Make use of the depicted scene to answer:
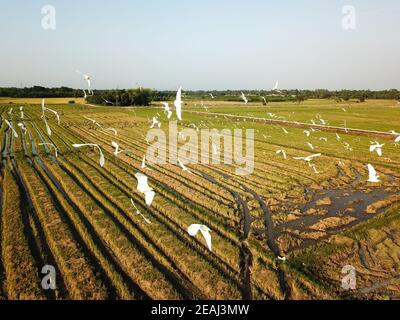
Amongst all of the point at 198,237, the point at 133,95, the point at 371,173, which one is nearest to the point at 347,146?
the point at 371,173

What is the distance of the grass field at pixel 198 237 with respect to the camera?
303 inches

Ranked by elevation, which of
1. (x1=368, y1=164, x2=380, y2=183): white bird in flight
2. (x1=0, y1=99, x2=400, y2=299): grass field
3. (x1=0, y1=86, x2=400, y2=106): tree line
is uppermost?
(x1=0, y1=86, x2=400, y2=106): tree line

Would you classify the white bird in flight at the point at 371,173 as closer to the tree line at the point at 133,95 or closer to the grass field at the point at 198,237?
the grass field at the point at 198,237

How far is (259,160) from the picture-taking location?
74.0 feet

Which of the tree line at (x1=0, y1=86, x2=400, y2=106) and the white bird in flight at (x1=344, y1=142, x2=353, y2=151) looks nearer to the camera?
the white bird in flight at (x1=344, y1=142, x2=353, y2=151)

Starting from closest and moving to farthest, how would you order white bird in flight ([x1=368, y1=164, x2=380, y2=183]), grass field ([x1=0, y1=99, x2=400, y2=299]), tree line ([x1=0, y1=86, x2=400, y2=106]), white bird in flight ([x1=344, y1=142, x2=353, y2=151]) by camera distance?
grass field ([x1=0, y1=99, x2=400, y2=299])
white bird in flight ([x1=368, y1=164, x2=380, y2=183])
white bird in flight ([x1=344, y1=142, x2=353, y2=151])
tree line ([x1=0, y1=86, x2=400, y2=106])

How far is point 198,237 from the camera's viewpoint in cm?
1024

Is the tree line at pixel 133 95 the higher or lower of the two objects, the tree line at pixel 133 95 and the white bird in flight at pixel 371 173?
the higher

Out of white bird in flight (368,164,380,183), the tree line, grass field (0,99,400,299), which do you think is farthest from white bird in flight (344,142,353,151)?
the tree line

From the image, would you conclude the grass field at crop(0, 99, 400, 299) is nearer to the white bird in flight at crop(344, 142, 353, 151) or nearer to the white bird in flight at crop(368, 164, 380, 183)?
the white bird in flight at crop(368, 164, 380, 183)

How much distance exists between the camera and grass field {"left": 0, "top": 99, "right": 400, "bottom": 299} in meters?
7.70

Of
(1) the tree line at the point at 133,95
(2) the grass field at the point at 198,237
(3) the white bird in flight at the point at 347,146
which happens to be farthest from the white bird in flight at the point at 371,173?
(1) the tree line at the point at 133,95

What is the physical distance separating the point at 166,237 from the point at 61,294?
141 inches

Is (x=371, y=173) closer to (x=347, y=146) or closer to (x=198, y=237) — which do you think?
(x=198, y=237)
